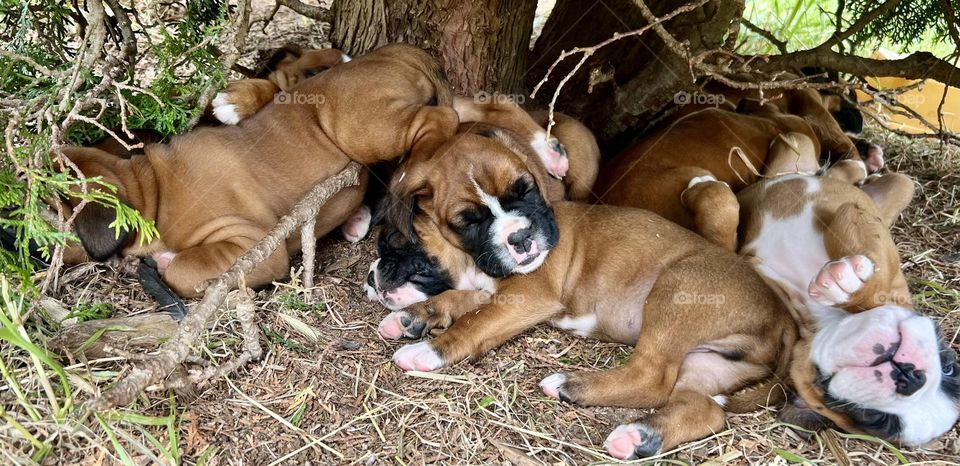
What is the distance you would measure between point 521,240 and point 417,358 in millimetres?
772

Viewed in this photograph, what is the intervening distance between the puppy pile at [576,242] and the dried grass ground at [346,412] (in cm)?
11

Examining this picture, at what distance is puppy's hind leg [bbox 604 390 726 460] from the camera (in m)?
3.29

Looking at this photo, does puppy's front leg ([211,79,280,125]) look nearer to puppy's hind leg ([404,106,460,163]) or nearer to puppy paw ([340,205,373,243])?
puppy paw ([340,205,373,243])

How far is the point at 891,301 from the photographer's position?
12.5ft

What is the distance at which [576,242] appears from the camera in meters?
4.25

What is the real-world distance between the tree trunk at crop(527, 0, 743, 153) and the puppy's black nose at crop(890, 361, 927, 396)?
2.44 m

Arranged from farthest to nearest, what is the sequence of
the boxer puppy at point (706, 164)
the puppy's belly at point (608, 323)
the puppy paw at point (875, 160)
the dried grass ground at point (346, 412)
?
the puppy paw at point (875, 160), the boxer puppy at point (706, 164), the puppy's belly at point (608, 323), the dried grass ground at point (346, 412)

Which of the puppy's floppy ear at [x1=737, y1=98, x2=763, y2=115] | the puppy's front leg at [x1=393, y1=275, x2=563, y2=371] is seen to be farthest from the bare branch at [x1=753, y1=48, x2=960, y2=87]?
the puppy's front leg at [x1=393, y1=275, x2=563, y2=371]

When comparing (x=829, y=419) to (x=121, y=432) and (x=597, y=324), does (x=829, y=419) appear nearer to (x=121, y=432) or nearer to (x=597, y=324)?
(x=597, y=324)

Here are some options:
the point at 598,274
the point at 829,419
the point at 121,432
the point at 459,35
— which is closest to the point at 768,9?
the point at 459,35

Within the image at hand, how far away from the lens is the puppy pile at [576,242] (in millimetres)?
3492

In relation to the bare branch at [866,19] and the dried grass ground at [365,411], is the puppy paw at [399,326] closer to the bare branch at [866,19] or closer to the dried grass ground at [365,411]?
the dried grass ground at [365,411]

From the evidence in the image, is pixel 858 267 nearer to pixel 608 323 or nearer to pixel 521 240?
pixel 608 323

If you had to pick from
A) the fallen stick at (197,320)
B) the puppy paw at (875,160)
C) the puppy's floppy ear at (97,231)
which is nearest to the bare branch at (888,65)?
the puppy paw at (875,160)
